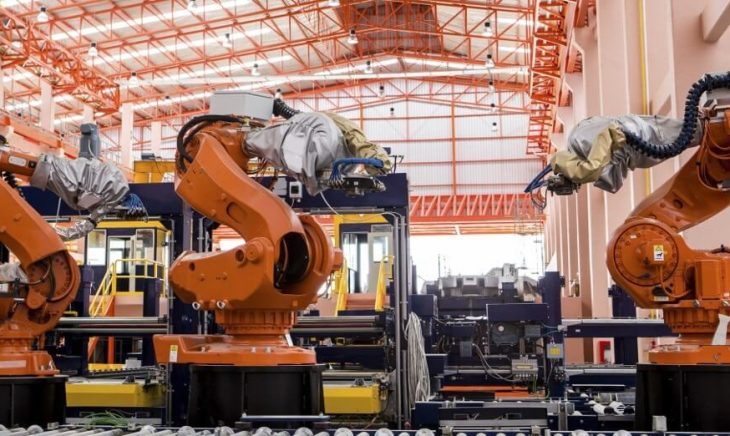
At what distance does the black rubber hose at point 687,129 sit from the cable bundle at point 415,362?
13.8ft

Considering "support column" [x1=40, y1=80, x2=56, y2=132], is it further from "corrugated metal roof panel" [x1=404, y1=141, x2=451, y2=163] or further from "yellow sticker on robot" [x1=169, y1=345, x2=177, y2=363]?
"yellow sticker on robot" [x1=169, y1=345, x2=177, y2=363]

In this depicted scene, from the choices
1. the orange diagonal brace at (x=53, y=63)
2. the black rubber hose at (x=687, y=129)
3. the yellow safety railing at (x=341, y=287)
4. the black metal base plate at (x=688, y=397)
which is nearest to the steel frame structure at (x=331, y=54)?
the orange diagonal brace at (x=53, y=63)

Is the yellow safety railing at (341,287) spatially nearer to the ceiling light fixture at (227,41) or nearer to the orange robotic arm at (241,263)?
the orange robotic arm at (241,263)

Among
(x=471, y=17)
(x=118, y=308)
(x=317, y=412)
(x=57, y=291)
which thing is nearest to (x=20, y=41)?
(x=118, y=308)

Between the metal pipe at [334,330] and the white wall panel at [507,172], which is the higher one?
the white wall panel at [507,172]

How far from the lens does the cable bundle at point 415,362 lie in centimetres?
874

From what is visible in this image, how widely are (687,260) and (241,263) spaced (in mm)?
2749

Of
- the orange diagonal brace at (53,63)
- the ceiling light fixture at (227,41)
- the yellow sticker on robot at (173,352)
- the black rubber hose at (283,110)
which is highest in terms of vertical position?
the ceiling light fixture at (227,41)

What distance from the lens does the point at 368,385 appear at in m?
8.82

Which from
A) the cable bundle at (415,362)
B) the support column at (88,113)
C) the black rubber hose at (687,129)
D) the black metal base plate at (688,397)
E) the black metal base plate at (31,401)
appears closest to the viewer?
the black metal base plate at (688,397)

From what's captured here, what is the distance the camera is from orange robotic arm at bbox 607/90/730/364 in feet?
16.6

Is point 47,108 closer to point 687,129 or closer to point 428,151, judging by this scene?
point 428,151

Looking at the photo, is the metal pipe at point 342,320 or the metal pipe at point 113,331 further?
the metal pipe at point 113,331

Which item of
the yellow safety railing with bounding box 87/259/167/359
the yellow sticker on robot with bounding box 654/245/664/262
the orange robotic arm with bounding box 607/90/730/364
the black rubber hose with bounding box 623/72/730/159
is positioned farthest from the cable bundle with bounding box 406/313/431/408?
the yellow safety railing with bounding box 87/259/167/359
